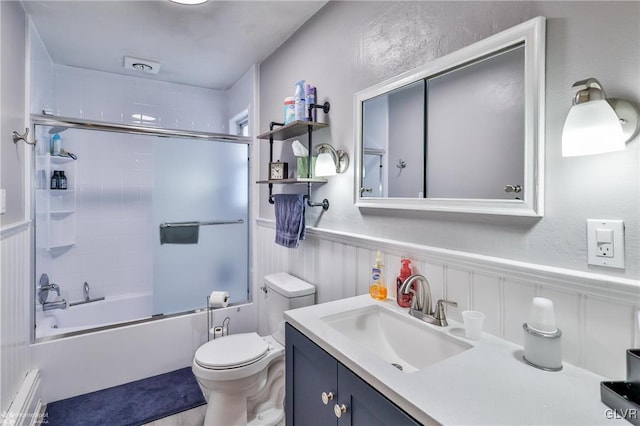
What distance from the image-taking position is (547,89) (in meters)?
0.93

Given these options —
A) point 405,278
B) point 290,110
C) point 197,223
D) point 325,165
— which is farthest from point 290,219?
point 197,223

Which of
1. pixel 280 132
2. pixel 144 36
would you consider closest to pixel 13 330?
pixel 280 132

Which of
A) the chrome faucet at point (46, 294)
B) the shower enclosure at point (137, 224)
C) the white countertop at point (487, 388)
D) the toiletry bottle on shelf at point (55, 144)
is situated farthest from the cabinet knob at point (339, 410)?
the toiletry bottle on shelf at point (55, 144)

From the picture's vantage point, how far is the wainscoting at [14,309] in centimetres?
151

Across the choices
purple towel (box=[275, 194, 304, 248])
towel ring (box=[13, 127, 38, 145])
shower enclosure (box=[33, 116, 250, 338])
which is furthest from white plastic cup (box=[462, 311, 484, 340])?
towel ring (box=[13, 127, 38, 145])

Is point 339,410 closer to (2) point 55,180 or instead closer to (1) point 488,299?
(1) point 488,299

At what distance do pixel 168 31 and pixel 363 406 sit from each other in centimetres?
243

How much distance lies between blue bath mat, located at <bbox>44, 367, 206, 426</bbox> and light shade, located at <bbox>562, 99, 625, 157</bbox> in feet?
7.42

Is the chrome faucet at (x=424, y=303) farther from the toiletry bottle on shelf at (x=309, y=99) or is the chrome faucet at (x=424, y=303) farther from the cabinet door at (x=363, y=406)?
the toiletry bottle on shelf at (x=309, y=99)

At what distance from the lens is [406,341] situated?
4.04ft

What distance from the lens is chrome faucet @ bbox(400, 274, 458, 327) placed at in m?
1.15

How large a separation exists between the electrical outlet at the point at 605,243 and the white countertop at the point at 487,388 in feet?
0.97
